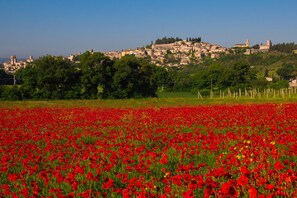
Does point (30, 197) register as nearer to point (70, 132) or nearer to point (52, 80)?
point (70, 132)

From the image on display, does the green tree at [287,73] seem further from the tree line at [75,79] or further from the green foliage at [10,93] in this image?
the green foliage at [10,93]

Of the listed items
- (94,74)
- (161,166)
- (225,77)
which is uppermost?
(225,77)

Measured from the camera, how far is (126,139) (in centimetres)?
1162

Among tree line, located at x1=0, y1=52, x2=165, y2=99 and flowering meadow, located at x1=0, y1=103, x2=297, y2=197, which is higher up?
tree line, located at x1=0, y1=52, x2=165, y2=99

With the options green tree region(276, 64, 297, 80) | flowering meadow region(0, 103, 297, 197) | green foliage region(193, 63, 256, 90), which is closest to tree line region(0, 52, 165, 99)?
green foliage region(193, 63, 256, 90)

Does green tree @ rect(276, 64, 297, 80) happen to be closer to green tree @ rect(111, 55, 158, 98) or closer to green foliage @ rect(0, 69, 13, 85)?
green tree @ rect(111, 55, 158, 98)

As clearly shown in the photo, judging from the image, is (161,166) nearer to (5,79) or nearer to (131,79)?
(131,79)

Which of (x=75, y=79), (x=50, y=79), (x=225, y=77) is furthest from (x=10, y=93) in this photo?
(x=225, y=77)

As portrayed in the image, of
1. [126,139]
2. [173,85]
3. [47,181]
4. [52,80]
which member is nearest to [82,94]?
[52,80]

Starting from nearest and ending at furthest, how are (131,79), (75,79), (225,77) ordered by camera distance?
1. (75,79)
2. (131,79)
3. (225,77)

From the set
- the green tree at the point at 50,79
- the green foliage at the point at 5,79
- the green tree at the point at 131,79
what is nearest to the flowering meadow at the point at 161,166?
the green tree at the point at 50,79

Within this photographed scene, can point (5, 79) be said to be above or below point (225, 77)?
above

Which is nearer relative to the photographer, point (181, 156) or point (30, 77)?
point (181, 156)

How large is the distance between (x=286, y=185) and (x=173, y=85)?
12141 cm
